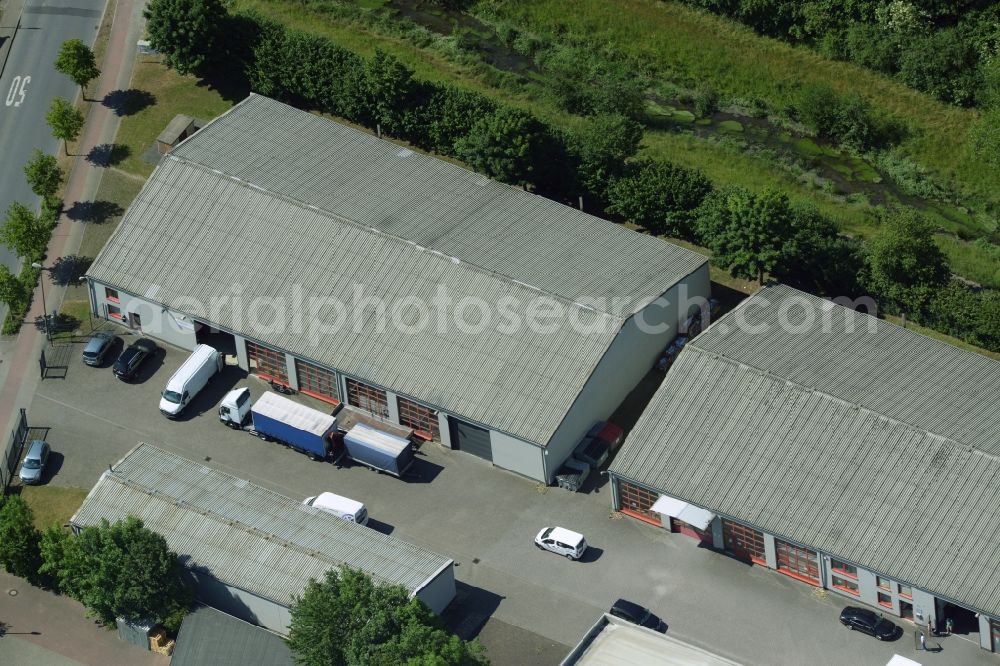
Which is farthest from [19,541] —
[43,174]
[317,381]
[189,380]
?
[43,174]

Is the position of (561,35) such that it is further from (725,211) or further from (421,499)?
(421,499)

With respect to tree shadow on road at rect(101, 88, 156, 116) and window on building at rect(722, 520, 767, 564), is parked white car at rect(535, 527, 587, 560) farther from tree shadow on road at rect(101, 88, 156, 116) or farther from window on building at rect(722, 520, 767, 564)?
tree shadow on road at rect(101, 88, 156, 116)

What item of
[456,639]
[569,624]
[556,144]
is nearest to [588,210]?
[556,144]

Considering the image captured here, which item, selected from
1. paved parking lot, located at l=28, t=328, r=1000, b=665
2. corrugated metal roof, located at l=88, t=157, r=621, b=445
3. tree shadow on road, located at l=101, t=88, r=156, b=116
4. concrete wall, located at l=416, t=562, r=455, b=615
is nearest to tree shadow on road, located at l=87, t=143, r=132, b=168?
tree shadow on road, located at l=101, t=88, r=156, b=116

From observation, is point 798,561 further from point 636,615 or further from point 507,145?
point 507,145

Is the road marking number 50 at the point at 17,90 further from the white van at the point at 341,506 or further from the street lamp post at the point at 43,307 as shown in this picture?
the white van at the point at 341,506
